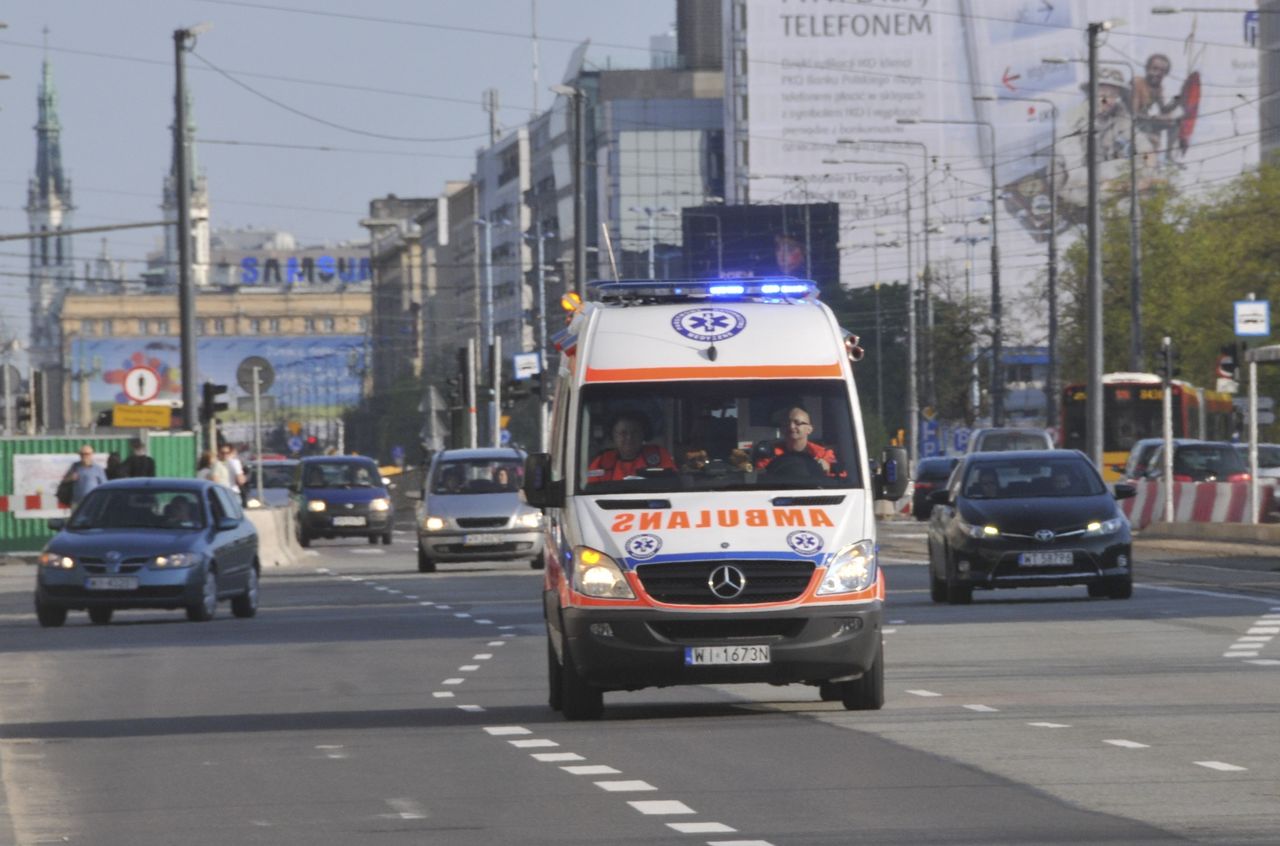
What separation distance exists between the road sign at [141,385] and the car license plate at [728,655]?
3157 cm

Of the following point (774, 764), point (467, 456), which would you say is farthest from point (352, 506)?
point (774, 764)

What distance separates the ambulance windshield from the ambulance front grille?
2.12ft

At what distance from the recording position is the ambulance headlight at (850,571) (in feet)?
50.6

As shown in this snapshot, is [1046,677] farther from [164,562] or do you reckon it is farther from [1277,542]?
[1277,542]

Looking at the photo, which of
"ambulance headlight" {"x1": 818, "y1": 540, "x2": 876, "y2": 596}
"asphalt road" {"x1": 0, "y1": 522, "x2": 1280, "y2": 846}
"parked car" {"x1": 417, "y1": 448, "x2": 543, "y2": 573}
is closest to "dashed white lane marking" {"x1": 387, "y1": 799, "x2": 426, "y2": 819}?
"asphalt road" {"x1": 0, "y1": 522, "x2": 1280, "y2": 846}

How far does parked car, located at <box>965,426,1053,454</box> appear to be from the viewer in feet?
213

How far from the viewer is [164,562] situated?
93.4 feet

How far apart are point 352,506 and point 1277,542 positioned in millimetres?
19433

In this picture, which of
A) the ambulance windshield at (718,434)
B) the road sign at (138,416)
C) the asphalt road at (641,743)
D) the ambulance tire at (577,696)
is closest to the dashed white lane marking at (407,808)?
the asphalt road at (641,743)

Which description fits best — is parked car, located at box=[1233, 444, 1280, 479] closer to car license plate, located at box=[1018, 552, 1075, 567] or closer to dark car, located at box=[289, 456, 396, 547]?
dark car, located at box=[289, 456, 396, 547]

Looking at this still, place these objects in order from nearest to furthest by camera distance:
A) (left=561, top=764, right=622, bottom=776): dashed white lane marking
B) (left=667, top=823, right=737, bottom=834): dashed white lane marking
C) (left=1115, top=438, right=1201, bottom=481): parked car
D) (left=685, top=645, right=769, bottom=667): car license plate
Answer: (left=667, top=823, right=737, bottom=834): dashed white lane marking → (left=561, top=764, right=622, bottom=776): dashed white lane marking → (left=685, top=645, right=769, bottom=667): car license plate → (left=1115, top=438, right=1201, bottom=481): parked car

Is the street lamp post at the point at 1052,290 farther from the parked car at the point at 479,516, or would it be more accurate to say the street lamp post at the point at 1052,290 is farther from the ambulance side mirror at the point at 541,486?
the ambulance side mirror at the point at 541,486

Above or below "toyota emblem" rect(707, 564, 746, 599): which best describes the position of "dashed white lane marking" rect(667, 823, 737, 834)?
below

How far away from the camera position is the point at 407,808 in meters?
11.8
